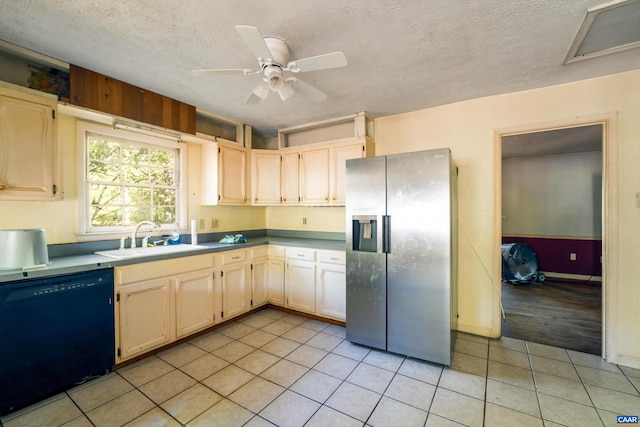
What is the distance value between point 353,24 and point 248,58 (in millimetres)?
822

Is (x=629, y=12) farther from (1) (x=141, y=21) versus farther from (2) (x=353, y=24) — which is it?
(1) (x=141, y=21)

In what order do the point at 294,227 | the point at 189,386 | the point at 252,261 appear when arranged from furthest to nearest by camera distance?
the point at 294,227
the point at 252,261
the point at 189,386

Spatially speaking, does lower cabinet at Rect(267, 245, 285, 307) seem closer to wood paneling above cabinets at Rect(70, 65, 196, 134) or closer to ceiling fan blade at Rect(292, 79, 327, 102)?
wood paneling above cabinets at Rect(70, 65, 196, 134)

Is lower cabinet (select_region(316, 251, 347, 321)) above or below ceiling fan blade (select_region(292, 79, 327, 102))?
below

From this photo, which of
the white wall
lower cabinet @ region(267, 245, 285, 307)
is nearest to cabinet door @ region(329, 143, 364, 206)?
lower cabinet @ region(267, 245, 285, 307)

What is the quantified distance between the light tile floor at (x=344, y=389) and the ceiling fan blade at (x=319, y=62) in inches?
85.5

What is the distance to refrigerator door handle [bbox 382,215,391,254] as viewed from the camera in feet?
7.92

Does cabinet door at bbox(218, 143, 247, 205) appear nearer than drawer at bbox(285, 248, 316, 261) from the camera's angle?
No

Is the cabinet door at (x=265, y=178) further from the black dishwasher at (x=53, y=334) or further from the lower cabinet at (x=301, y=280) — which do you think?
the black dishwasher at (x=53, y=334)

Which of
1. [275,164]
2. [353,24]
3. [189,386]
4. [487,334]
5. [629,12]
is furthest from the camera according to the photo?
[275,164]

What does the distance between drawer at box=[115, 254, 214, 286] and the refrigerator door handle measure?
177cm

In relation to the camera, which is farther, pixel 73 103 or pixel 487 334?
pixel 487 334

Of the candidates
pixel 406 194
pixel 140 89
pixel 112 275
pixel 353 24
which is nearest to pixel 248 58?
pixel 353 24

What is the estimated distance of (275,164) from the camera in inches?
145
